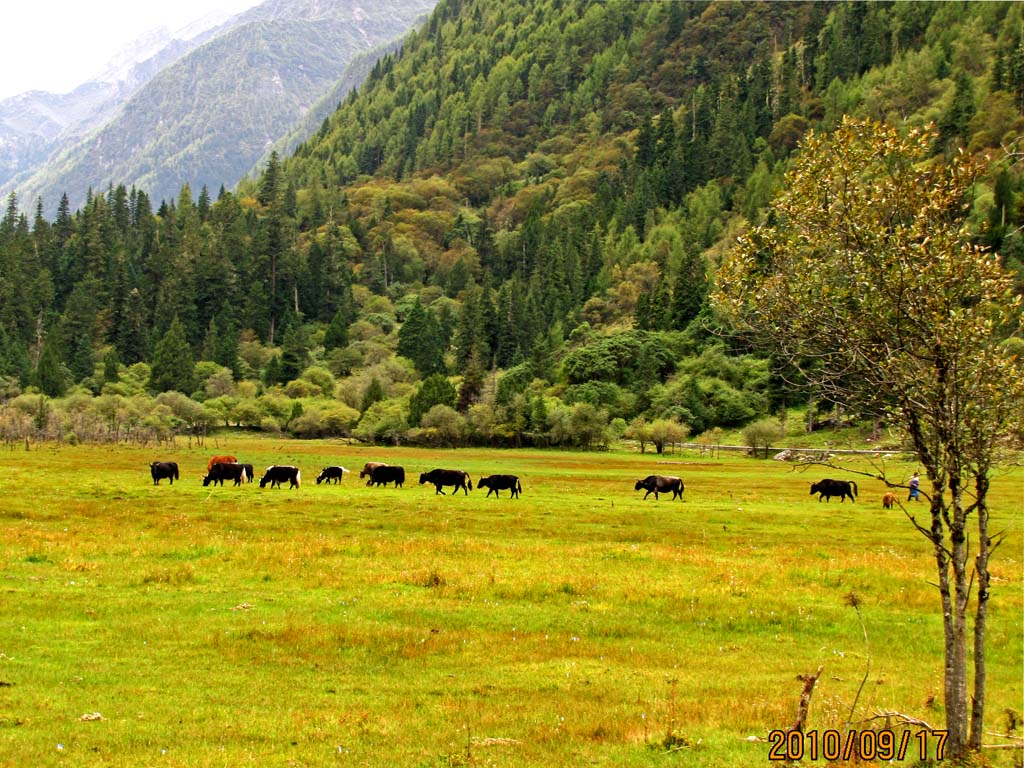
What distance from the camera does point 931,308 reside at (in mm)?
11047

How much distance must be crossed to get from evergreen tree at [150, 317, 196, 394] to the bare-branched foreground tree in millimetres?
164025

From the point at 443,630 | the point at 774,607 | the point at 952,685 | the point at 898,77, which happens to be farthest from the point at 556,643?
the point at 898,77

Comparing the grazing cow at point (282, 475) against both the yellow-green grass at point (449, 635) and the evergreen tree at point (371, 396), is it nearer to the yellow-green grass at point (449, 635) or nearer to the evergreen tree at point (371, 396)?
the yellow-green grass at point (449, 635)

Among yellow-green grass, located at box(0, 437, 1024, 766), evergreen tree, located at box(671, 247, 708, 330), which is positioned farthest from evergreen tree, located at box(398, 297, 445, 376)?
yellow-green grass, located at box(0, 437, 1024, 766)

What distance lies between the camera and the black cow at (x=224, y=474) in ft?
186

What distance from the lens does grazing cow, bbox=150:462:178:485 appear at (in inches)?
2197

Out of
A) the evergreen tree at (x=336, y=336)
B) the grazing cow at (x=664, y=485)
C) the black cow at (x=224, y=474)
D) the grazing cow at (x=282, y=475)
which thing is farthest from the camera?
the evergreen tree at (x=336, y=336)

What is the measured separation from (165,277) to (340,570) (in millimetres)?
193523

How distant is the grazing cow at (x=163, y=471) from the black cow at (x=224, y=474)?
282 cm

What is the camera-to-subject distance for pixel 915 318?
36.2 feet

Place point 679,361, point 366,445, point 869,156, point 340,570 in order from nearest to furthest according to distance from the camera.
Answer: point 869,156 → point 340,570 → point 366,445 → point 679,361

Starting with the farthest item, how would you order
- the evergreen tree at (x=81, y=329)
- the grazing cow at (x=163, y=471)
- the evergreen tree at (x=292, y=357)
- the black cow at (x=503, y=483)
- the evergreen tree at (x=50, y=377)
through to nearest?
the evergreen tree at (x=292, y=357)
the evergreen tree at (x=81, y=329)
the evergreen tree at (x=50, y=377)
the grazing cow at (x=163, y=471)
the black cow at (x=503, y=483)

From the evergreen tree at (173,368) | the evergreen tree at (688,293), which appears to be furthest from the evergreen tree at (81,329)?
the evergreen tree at (688,293)

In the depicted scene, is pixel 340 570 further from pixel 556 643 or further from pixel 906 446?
pixel 906 446
